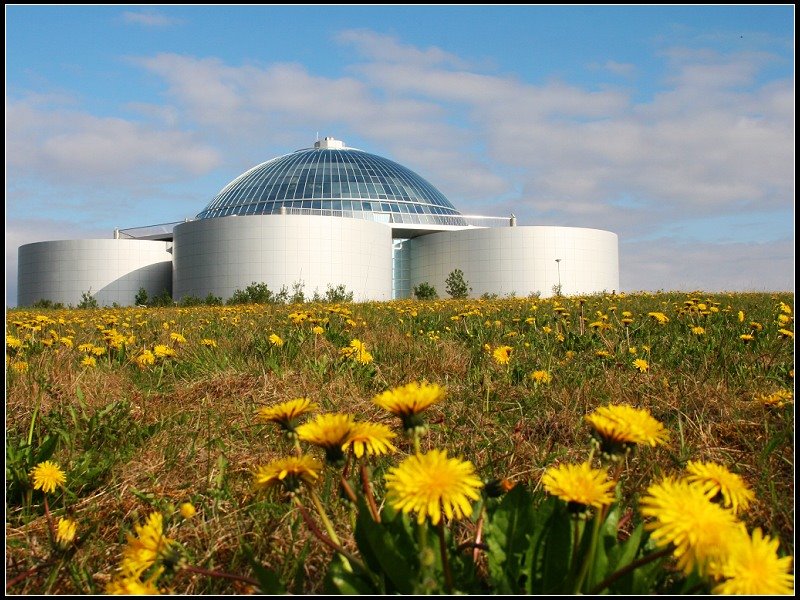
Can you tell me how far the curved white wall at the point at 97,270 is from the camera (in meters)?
44.3

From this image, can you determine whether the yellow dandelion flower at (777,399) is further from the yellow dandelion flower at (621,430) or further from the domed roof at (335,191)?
the domed roof at (335,191)

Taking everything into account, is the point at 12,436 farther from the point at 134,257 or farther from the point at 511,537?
the point at 134,257

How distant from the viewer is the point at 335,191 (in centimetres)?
4444

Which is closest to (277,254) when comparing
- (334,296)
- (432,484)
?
(334,296)

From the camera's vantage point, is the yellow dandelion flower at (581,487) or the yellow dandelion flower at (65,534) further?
the yellow dandelion flower at (65,534)

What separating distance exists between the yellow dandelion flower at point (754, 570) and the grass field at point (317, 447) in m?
0.21

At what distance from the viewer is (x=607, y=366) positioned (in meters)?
3.30

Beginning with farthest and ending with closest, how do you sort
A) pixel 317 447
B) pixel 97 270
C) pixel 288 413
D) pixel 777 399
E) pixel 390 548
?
pixel 97 270 < pixel 317 447 < pixel 777 399 < pixel 288 413 < pixel 390 548

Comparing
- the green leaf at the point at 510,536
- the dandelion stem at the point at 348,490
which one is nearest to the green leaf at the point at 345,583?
the dandelion stem at the point at 348,490

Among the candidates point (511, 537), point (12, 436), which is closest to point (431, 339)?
point (12, 436)

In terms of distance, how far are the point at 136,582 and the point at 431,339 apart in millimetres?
3253

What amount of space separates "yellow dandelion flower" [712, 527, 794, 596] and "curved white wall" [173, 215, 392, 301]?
37.1 m

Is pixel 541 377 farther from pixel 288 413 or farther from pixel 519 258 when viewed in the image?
pixel 519 258

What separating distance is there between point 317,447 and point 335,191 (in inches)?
1710
